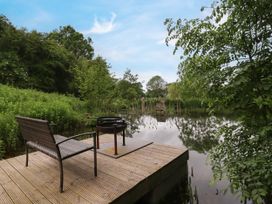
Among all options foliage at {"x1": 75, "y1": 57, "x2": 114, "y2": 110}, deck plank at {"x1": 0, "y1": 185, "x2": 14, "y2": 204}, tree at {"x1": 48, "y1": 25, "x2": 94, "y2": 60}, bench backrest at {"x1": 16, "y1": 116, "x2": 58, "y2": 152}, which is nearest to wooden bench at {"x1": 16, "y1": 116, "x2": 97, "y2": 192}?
bench backrest at {"x1": 16, "y1": 116, "x2": 58, "y2": 152}

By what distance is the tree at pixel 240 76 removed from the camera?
145 cm

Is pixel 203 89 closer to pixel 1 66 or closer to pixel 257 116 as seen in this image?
pixel 257 116

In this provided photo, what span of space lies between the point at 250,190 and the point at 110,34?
1100 centimetres

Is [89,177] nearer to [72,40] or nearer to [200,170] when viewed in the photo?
[200,170]

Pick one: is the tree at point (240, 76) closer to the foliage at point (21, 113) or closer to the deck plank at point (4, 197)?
the deck plank at point (4, 197)

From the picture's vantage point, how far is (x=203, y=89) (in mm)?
1960

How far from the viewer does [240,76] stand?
162 centimetres

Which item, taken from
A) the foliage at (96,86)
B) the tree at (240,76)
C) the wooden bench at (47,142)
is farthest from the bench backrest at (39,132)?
the foliage at (96,86)

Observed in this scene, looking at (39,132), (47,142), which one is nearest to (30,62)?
(39,132)

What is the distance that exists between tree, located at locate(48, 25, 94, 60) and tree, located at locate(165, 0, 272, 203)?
2606 centimetres

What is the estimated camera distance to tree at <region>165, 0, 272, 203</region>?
1.45 metres

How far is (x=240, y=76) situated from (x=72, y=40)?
91.2ft

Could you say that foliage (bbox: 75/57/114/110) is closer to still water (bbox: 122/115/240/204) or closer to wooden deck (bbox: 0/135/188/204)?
still water (bbox: 122/115/240/204)

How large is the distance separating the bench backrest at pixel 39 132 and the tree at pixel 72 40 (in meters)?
24.7
